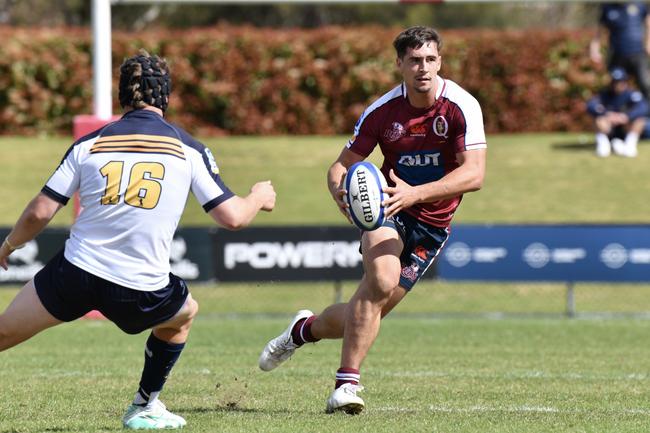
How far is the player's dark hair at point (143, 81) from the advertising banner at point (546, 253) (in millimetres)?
9223

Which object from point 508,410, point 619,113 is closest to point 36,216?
point 508,410

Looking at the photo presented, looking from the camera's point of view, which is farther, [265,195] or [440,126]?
[440,126]

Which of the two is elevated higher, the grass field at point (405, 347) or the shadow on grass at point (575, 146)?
the shadow on grass at point (575, 146)

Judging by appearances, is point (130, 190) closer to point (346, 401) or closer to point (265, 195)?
point (265, 195)

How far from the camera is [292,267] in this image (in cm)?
1477

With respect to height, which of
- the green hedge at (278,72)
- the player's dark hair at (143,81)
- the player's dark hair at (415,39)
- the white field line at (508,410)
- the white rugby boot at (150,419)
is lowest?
the white field line at (508,410)

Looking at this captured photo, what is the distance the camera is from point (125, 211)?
18.8ft

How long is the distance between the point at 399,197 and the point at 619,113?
14.7 metres

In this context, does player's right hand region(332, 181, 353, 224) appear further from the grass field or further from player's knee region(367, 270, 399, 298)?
the grass field

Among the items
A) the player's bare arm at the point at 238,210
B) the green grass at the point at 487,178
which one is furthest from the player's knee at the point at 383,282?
the green grass at the point at 487,178

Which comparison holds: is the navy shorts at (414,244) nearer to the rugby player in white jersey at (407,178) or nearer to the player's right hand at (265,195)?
the rugby player in white jersey at (407,178)

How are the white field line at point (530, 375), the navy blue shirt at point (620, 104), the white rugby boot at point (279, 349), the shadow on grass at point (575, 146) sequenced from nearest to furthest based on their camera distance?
the white rugby boot at point (279, 349), the white field line at point (530, 375), the navy blue shirt at point (620, 104), the shadow on grass at point (575, 146)

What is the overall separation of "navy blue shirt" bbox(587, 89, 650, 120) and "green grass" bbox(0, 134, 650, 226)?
1.02 metres

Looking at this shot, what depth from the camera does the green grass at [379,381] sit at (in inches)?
258
